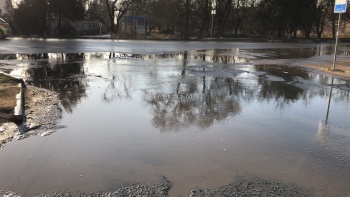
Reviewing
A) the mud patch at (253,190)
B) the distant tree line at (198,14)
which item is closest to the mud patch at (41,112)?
the mud patch at (253,190)

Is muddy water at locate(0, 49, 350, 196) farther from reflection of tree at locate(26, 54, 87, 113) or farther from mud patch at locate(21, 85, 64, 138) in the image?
mud patch at locate(21, 85, 64, 138)

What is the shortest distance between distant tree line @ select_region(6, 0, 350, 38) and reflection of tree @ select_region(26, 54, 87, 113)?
96.8 feet

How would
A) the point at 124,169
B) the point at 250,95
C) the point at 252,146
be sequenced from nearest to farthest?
the point at 124,169
the point at 252,146
the point at 250,95

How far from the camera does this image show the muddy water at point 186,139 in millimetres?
4570

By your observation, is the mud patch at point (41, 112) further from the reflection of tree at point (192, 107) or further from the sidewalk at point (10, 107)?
the reflection of tree at point (192, 107)

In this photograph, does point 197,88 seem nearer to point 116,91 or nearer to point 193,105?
point 193,105

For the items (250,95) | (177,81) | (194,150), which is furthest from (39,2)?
(194,150)

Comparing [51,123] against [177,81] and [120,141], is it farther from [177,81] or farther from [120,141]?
[177,81]

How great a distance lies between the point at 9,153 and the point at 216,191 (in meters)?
3.17

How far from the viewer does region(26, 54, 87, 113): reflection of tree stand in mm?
9023

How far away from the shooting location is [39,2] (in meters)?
42.0

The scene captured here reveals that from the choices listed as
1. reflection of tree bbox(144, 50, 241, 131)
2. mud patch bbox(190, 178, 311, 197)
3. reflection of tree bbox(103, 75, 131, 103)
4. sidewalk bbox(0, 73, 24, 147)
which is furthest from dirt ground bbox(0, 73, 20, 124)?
mud patch bbox(190, 178, 311, 197)

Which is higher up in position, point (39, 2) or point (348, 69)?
point (39, 2)

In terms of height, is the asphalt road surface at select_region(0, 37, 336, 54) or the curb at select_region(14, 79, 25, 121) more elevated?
the asphalt road surface at select_region(0, 37, 336, 54)
